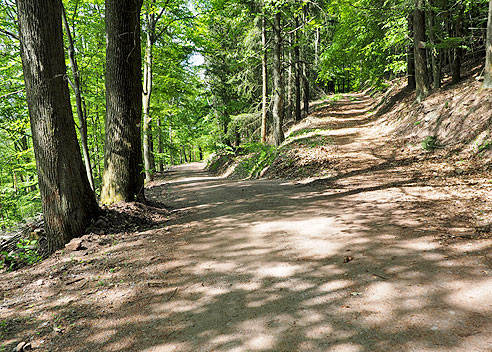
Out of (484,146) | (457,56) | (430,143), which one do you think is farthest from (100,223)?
(457,56)

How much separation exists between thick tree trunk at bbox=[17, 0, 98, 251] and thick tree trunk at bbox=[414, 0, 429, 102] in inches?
508

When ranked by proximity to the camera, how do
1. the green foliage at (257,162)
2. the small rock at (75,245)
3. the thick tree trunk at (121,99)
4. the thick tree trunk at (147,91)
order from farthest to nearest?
1. the green foliage at (257,162)
2. the thick tree trunk at (147,91)
3. the thick tree trunk at (121,99)
4. the small rock at (75,245)

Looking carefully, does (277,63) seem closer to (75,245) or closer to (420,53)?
(420,53)

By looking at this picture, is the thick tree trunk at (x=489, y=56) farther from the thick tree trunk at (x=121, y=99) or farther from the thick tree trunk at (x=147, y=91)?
the thick tree trunk at (x=147, y=91)

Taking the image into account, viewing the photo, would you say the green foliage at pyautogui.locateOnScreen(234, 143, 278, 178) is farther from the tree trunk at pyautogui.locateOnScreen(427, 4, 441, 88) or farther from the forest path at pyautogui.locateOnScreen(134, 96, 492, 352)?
the tree trunk at pyautogui.locateOnScreen(427, 4, 441, 88)

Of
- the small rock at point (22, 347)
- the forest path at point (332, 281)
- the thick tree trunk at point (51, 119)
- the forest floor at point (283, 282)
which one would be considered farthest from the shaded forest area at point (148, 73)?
the small rock at point (22, 347)

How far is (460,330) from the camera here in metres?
2.25

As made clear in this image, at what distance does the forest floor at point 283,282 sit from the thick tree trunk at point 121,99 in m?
1.41

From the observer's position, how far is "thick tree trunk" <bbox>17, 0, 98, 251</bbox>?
190 inches

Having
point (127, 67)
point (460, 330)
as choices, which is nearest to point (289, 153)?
point (127, 67)

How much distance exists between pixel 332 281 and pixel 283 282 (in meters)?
0.53

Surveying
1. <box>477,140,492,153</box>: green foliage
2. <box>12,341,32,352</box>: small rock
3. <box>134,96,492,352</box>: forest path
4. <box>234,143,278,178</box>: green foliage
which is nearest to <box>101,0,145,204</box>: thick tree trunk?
<box>134,96,492,352</box>: forest path

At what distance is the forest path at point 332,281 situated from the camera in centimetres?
238

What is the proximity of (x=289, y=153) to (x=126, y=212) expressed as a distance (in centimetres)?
783
